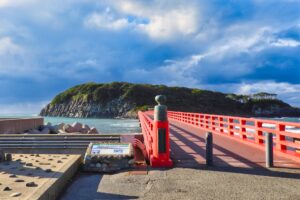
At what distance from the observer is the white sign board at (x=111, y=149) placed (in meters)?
8.73

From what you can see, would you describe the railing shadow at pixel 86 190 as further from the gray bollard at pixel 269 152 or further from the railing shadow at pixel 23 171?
the gray bollard at pixel 269 152

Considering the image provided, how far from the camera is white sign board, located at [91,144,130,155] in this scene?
8727 mm

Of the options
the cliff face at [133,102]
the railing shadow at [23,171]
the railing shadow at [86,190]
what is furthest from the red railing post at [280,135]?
the cliff face at [133,102]

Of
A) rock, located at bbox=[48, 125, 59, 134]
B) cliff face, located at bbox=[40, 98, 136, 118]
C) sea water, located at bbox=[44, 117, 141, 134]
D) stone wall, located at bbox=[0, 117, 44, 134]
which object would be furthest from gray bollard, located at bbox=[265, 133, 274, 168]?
cliff face, located at bbox=[40, 98, 136, 118]

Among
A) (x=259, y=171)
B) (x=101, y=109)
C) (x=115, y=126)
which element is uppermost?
(x=101, y=109)

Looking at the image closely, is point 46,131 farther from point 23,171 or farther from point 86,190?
point 86,190

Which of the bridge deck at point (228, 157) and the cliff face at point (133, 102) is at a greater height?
the cliff face at point (133, 102)

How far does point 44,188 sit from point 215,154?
5.86 meters

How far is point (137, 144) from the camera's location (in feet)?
37.6

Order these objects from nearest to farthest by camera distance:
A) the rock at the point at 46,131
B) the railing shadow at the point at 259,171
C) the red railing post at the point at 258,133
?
1. the railing shadow at the point at 259,171
2. the red railing post at the point at 258,133
3. the rock at the point at 46,131

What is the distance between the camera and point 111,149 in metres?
8.88

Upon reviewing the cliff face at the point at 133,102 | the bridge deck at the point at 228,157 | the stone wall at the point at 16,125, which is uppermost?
the cliff face at the point at 133,102

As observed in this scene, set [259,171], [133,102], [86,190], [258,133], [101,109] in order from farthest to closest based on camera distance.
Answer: [101,109] < [133,102] < [258,133] < [259,171] < [86,190]

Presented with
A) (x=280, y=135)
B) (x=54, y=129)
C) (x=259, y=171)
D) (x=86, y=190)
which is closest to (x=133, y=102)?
(x=54, y=129)
